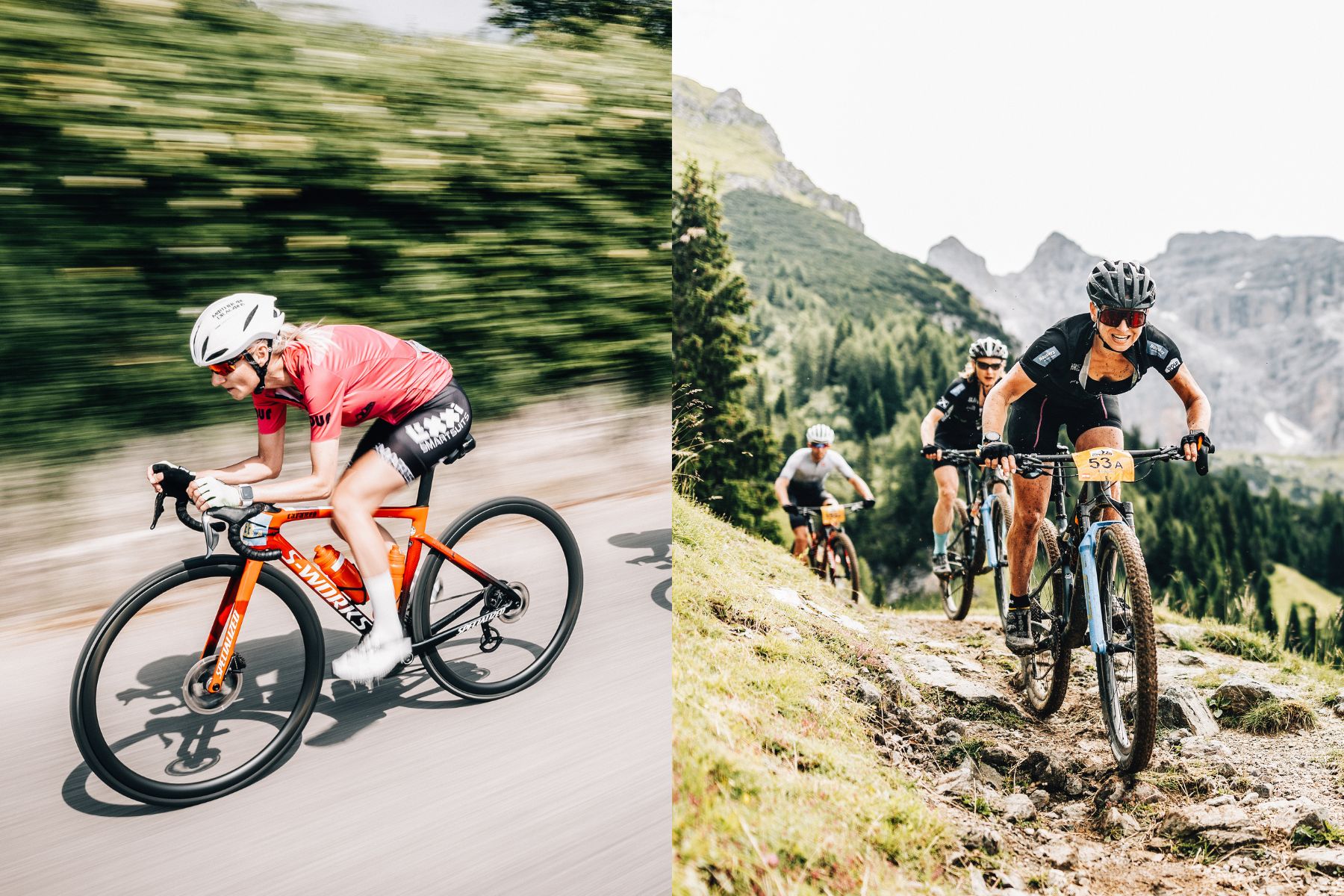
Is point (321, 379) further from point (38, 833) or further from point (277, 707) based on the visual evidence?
point (38, 833)

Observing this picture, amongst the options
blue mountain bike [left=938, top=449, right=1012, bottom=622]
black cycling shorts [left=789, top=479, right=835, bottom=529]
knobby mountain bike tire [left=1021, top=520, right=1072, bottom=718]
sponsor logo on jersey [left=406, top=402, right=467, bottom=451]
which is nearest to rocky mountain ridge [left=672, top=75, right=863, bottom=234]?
black cycling shorts [left=789, top=479, right=835, bottom=529]

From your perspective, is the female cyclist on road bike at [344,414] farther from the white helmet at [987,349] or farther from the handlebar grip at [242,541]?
the white helmet at [987,349]

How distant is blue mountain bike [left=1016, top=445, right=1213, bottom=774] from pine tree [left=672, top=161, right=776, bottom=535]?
1.27m

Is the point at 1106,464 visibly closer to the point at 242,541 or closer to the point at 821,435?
the point at 821,435

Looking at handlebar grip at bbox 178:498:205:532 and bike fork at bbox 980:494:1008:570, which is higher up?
handlebar grip at bbox 178:498:205:532

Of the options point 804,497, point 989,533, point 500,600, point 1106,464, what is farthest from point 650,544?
point 1106,464

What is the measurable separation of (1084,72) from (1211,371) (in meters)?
1.27

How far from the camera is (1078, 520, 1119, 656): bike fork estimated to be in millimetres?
2848

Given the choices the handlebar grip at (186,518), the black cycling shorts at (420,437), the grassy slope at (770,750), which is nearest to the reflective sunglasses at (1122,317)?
the grassy slope at (770,750)

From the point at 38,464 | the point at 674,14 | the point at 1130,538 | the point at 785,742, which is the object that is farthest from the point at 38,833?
the point at 674,14

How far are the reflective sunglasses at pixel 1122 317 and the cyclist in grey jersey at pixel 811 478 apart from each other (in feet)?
4.08

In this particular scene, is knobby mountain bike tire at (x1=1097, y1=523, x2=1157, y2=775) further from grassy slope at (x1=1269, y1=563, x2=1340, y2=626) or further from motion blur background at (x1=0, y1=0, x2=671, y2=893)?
motion blur background at (x1=0, y1=0, x2=671, y2=893)

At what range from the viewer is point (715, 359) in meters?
3.87

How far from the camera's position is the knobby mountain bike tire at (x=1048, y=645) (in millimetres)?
3080
